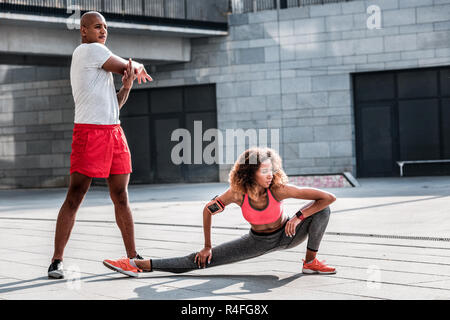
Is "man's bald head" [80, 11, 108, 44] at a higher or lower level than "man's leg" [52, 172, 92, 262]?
higher

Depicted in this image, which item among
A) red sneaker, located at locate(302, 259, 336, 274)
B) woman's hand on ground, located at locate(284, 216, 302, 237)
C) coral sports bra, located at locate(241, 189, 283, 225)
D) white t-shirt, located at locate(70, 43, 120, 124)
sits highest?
white t-shirt, located at locate(70, 43, 120, 124)

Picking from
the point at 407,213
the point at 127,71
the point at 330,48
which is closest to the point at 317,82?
the point at 330,48

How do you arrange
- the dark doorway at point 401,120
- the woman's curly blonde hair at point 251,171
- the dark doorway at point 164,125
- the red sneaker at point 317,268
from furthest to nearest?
1. the dark doorway at point 164,125
2. the dark doorway at point 401,120
3. the red sneaker at point 317,268
4. the woman's curly blonde hair at point 251,171

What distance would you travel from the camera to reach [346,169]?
19.4 m

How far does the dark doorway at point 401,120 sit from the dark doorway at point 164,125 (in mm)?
4544

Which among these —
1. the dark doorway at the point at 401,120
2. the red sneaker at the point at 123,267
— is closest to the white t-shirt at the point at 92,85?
the red sneaker at the point at 123,267

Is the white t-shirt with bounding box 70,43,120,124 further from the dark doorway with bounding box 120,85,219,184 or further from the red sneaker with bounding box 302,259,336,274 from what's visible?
the dark doorway with bounding box 120,85,219,184

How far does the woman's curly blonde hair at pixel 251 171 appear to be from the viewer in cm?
470

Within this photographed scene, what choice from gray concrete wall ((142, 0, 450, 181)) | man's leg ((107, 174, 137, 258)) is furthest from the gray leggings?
gray concrete wall ((142, 0, 450, 181))

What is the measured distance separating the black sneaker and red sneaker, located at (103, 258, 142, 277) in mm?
336

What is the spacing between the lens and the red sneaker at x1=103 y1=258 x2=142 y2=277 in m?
4.86

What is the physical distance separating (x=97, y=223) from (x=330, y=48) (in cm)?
1209

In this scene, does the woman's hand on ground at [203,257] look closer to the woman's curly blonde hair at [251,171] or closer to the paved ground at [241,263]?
the paved ground at [241,263]
